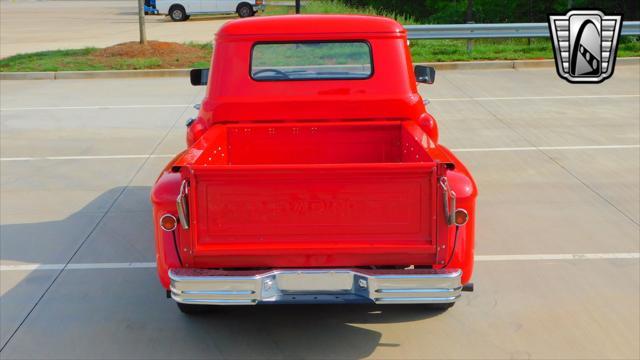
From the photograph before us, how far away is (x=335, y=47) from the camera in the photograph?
5.99m

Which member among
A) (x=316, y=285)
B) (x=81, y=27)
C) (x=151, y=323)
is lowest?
(x=151, y=323)

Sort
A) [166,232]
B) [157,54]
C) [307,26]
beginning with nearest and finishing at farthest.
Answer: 1. [166,232]
2. [307,26]
3. [157,54]

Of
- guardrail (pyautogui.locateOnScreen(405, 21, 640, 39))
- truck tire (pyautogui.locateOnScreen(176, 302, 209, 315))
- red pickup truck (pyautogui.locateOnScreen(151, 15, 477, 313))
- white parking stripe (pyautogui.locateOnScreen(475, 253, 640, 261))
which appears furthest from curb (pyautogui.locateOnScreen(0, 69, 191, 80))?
red pickup truck (pyautogui.locateOnScreen(151, 15, 477, 313))

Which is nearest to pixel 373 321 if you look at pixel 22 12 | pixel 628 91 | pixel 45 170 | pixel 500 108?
pixel 45 170

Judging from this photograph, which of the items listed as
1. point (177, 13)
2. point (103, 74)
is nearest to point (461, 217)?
point (103, 74)

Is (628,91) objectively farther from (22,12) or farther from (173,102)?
(22,12)

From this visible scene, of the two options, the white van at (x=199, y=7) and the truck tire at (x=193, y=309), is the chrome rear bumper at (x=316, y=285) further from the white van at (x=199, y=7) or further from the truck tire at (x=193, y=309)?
the white van at (x=199, y=7)

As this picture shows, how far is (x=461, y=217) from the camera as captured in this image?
4180mm

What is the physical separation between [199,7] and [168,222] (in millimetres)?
29894

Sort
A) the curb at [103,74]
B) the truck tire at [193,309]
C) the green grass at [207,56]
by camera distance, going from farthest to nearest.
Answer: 1. the green grass at [207,56]
2. the curb at [103,74]
3. the truck tire at [193,309]

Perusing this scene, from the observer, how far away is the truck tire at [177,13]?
32688 millimetres

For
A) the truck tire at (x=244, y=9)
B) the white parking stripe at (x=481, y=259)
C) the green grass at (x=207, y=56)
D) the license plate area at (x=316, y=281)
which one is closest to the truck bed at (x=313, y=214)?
the license plate area at (x=316, y=281)

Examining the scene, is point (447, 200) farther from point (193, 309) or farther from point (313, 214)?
point (193, 309)

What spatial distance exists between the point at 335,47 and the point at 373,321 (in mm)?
2223
